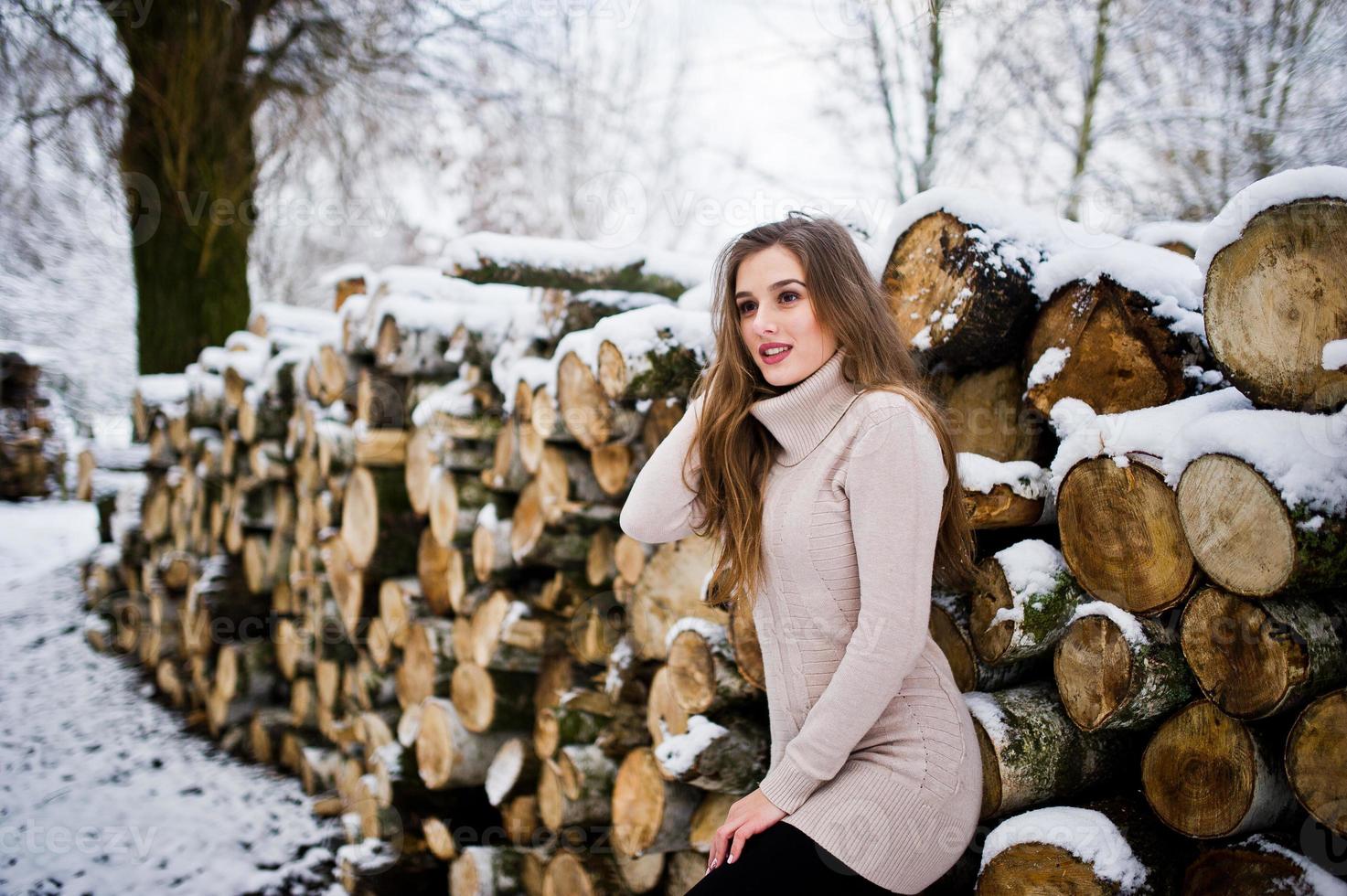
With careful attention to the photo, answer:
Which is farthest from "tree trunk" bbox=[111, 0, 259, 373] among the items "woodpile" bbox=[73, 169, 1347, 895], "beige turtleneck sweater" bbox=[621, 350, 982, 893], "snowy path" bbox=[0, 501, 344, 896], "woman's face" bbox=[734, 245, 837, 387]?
"beige turtleneck sweater" bbox=[621, 350, 982, 893]

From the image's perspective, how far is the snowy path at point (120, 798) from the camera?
326 cm

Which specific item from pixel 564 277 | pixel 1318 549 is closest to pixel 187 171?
pixel 564 277

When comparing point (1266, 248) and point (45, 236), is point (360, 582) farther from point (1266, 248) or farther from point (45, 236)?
Result: point (45, 236)

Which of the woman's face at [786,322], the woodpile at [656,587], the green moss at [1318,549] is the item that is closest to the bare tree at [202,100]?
the woodpile at [656,587]

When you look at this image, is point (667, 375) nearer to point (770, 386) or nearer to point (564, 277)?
point (770, 386)

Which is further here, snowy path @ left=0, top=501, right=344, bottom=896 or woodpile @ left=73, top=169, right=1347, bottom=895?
snowy path @ left=0, top=501, right=344, bottom=896

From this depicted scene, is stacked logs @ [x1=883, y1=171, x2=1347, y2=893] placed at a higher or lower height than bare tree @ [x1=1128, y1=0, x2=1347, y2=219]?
lower

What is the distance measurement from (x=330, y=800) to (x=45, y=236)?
26.5 feet

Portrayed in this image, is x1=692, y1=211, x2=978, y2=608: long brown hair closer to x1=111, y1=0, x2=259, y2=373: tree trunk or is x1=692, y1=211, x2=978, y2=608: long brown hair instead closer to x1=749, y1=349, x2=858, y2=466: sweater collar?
x1=749, y1=349, x2=858, y2=466: sweater collar

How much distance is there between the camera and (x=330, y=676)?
13.4ft

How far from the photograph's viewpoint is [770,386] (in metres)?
1.68

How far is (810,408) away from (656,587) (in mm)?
960

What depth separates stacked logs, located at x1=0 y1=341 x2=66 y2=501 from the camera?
983 centimetres

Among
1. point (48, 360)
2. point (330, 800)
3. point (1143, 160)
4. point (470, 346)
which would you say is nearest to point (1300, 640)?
point (470, 346)
